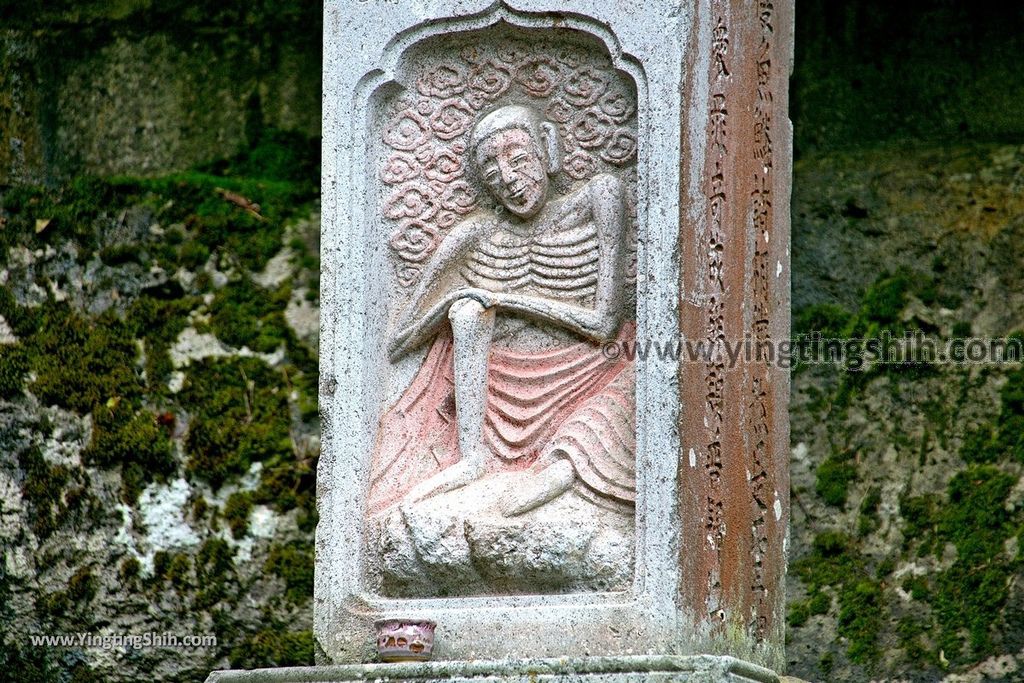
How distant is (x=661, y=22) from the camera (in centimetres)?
638

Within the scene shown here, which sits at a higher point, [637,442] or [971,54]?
[971,54]

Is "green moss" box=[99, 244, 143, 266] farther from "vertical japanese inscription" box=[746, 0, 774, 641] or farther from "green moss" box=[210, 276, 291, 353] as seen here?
"vertical japanese inscription" box=[746, 0, 774, 641]

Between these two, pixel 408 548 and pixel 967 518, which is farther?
pixel 967 518

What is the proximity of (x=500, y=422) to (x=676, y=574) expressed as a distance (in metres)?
0.72

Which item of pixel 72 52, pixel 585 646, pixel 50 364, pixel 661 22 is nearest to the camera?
A: pixel 585 646

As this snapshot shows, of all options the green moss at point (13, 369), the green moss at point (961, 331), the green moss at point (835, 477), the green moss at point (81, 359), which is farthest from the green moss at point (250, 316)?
the green moss at point (961, 331)

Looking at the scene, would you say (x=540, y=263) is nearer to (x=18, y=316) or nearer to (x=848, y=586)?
(x=848, y=586)

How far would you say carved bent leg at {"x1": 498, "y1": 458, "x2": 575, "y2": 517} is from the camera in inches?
243

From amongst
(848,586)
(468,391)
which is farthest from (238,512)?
(848,586)

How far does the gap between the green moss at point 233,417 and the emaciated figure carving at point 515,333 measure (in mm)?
1465

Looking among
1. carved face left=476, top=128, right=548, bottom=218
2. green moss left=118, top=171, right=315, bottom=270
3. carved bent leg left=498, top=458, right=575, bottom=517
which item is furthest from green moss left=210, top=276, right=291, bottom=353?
carved bent leg left=498, top=458, right=575, bottom=517

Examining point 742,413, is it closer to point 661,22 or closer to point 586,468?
point 586,468

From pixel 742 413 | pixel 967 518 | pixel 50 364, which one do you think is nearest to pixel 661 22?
pixel 742 413

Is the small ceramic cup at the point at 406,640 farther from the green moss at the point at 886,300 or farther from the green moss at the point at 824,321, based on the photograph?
the green moss at the point at 886,300
